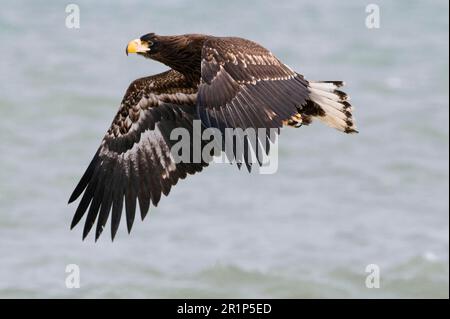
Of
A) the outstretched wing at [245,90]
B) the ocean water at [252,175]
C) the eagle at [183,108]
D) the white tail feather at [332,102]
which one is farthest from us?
the ocean water at [252,175]

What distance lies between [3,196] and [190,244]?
309cm

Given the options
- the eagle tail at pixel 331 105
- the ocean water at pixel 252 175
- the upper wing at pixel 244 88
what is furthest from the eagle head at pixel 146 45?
the ocean water at pixel 252 175

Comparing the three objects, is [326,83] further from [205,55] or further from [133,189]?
[133,189]

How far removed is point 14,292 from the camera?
1648cm

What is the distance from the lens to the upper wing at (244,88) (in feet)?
33.1

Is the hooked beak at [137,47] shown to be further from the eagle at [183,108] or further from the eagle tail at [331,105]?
the eagle tail at [331,105]

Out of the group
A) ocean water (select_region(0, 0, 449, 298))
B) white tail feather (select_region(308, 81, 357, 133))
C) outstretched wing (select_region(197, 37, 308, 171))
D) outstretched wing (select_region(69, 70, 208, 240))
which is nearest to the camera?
outstretched wing (select_region(197, 37, 308, 171))

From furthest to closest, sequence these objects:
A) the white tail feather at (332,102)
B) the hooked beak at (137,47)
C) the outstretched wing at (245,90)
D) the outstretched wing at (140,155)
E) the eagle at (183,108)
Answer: the outstretched wing at (140,155), the hooked beak at (137,47), the white tail feather at (332,102), the eagle at (183,108), the outstretched wing at (245,90)

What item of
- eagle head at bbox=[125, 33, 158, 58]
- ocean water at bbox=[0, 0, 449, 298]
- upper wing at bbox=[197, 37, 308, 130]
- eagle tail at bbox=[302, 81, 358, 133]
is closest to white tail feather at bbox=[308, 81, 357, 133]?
eagle tail at bbox=[302, 81, 358, 133]

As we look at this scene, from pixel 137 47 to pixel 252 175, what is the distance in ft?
29.5

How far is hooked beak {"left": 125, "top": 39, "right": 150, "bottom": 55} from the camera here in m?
11.3

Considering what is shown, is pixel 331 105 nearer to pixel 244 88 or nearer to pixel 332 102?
pixel 332 102

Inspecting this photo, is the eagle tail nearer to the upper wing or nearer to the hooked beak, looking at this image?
the upper wing
